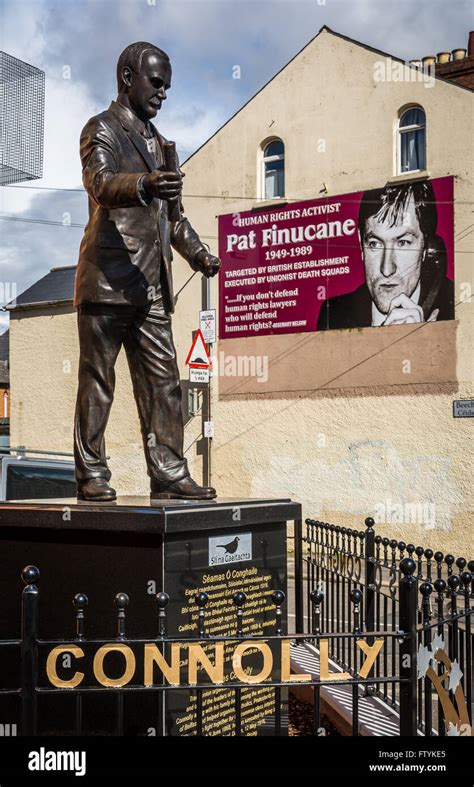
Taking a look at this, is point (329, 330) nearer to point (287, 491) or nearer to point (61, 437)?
point (287, 491)

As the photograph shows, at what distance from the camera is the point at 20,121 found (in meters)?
7.43

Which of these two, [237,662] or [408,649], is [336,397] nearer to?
[408,649]

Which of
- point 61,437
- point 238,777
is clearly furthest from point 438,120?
point 238,777

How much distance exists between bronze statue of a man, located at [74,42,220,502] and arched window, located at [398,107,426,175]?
36.4 ft

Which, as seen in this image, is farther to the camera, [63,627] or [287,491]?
[287,491]

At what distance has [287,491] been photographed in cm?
1739

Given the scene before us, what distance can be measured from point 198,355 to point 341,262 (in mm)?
3148

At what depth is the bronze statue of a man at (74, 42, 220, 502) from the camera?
5.62 meters

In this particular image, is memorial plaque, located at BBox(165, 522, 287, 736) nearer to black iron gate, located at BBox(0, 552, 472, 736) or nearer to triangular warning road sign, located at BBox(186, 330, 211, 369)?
black iron gate, located at BBox(0, 552, 472, 736)

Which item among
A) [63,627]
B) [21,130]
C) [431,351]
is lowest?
[63,627]

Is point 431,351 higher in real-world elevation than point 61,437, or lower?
higher

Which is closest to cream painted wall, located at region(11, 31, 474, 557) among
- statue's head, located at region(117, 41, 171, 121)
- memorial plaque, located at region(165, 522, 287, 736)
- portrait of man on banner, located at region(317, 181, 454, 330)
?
portrait of man on banner, located at region(317, 181, 454, 330)

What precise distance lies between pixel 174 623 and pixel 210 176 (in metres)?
15.0
